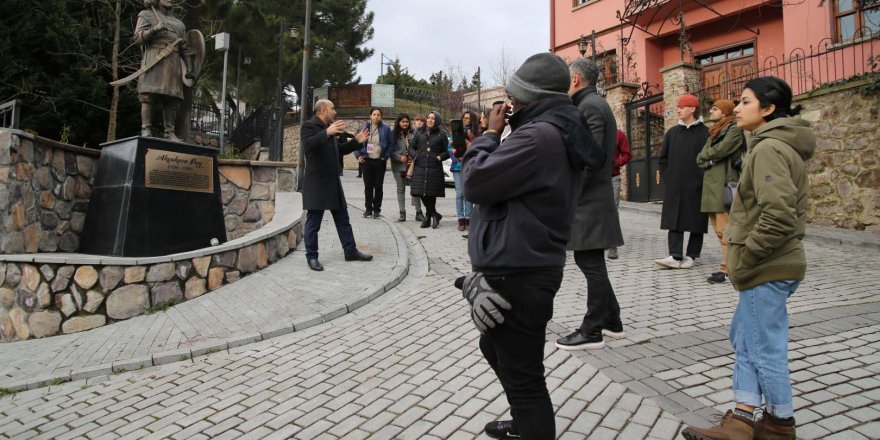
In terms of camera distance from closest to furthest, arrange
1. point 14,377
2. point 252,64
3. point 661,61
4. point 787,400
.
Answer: point 787,400 < point 14,377 < point 661,61 < point 252,64

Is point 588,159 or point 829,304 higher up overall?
point 588,159

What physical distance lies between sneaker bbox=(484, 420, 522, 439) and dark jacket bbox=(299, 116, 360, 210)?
13.6 feet

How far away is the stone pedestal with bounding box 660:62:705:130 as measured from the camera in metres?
13.7

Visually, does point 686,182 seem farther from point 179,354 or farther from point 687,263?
point 179,354

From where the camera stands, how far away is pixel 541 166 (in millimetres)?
2180

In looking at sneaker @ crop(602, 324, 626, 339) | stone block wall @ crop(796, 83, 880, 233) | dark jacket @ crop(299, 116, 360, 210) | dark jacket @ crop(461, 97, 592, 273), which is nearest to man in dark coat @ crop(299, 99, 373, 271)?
dark jacket @ crop(299, 116, 360, 210)

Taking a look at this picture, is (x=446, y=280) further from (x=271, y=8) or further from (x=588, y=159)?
(x=271, y=8)

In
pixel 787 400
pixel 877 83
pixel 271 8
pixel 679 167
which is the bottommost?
pixel 787 400

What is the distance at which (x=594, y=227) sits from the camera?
13.2ft

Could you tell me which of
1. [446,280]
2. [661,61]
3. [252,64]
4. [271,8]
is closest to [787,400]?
[446,280]

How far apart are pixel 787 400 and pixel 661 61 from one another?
1996 centimetres

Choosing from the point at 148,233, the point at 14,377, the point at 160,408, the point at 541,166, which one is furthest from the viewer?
the point at 148,233

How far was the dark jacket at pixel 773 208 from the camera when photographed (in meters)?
2.52

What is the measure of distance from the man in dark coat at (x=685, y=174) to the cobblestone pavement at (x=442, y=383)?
3.99 feet
